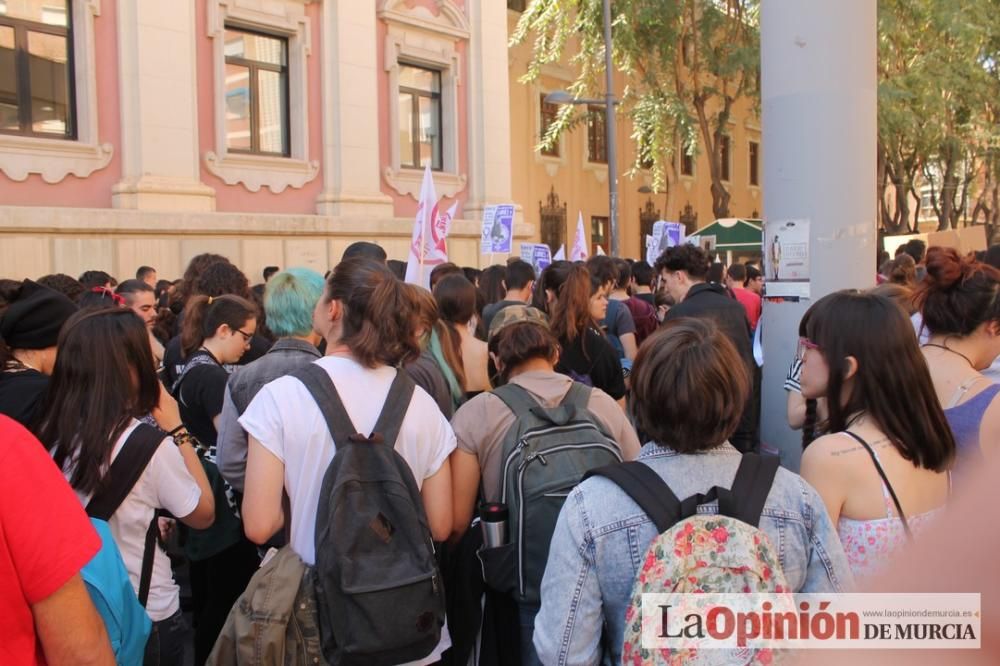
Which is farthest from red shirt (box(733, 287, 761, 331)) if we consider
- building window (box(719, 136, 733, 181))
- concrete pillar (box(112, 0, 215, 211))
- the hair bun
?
building window (box(719, 136, 733, 181))

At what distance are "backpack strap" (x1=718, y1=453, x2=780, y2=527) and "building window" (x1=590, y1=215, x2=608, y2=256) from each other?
78.3ft

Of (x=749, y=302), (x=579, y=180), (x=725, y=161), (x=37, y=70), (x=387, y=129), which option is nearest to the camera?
(x=749, y=302)

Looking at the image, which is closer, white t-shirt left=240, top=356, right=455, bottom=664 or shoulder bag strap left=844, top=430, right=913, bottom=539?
shoulder bag strap left=844, top=430, right=913, bottom=539

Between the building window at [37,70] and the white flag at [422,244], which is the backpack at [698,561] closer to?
the white flag at [422,244]

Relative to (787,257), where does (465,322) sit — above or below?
below

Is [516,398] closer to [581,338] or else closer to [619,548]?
[619,548]

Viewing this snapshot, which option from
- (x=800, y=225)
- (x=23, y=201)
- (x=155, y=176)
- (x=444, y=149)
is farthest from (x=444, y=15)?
(x=800, y=225)

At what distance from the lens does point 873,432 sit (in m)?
2.47

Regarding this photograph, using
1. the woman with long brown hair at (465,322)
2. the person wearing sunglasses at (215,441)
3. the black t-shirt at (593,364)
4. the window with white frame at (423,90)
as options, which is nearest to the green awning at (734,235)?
the window with white frame at (423,90)

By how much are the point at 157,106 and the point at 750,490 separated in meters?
12.7

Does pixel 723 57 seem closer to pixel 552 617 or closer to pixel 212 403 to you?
pixel 212 403

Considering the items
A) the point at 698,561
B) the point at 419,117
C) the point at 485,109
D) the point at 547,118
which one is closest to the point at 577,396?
the point at 698,561

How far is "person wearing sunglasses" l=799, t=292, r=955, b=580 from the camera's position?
2377 mm

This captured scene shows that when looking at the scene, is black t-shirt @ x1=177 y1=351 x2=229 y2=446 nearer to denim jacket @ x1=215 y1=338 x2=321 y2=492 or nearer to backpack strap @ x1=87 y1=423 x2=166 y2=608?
denim jacket @ x1=215 y1=338 x2=321 y2=492
